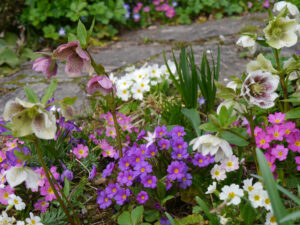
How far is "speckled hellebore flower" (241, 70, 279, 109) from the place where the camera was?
4.15 ft

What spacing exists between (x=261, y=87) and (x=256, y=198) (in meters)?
0.40

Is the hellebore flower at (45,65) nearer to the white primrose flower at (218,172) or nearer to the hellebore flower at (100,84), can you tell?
the hellebore flower at (100,84)

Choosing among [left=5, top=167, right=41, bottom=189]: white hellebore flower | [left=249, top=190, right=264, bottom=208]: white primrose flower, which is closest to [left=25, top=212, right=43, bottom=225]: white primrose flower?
[left=5, top=167, right=41, bottom=189]: white hellebore flower

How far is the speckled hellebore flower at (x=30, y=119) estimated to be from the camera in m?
1.11

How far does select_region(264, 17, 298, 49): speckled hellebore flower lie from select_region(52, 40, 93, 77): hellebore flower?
75 cm

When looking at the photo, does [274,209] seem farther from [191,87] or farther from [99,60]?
[99,60]

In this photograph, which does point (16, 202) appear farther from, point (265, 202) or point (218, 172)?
point (265, 202)

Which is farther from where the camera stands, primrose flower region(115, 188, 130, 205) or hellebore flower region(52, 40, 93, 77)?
primrose flower region(115, 188, 130, 205)

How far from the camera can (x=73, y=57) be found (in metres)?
1.34

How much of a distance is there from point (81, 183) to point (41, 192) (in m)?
0.19

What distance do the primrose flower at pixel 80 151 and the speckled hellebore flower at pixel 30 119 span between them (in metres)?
0.66

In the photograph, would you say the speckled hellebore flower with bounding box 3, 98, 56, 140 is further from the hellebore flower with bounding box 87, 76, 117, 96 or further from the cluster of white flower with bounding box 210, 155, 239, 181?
the cluster of white flower with bounding box 210, 155, 239, 181

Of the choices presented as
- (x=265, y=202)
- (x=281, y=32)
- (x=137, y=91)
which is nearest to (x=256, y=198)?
(x=265, y=202)

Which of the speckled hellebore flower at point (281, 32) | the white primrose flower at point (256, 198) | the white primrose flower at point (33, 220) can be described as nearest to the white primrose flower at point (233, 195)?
the white primrose flower at point (256, 198)
